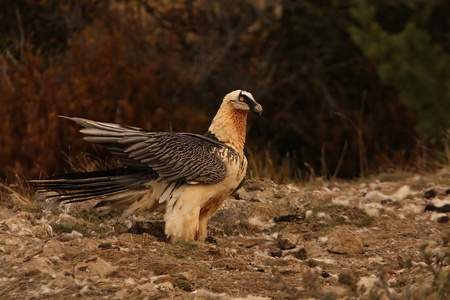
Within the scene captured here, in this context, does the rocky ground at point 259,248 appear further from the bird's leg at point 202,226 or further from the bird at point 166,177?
the bird at point 166,177

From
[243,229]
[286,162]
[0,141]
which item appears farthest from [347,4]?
[243,229]

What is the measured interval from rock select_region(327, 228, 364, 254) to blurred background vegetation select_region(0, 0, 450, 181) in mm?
4137

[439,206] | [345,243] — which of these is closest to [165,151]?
[345,243]

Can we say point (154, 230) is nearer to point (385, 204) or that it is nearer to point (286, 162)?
point (385, 204)

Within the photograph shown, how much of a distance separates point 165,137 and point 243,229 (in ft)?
3.53

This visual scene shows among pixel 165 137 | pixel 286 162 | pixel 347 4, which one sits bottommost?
pixel 286 162

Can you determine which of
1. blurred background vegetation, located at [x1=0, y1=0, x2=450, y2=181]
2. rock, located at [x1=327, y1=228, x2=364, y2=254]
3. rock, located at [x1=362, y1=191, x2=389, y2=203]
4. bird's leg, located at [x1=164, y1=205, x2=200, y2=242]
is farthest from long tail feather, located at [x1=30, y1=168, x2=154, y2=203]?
blurred background vegetation, located at [x1=0, y1=0, x2=450, y2=181]

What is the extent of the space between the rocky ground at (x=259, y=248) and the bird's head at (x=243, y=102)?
1.00m

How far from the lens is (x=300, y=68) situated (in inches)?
570

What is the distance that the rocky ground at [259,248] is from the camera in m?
5.05

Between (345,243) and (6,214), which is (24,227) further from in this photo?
(345,243)

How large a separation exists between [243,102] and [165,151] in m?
0.75

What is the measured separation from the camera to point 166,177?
21.4 feet

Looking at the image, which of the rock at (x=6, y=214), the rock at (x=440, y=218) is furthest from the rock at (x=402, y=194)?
the rock at (x=6, y=214)
